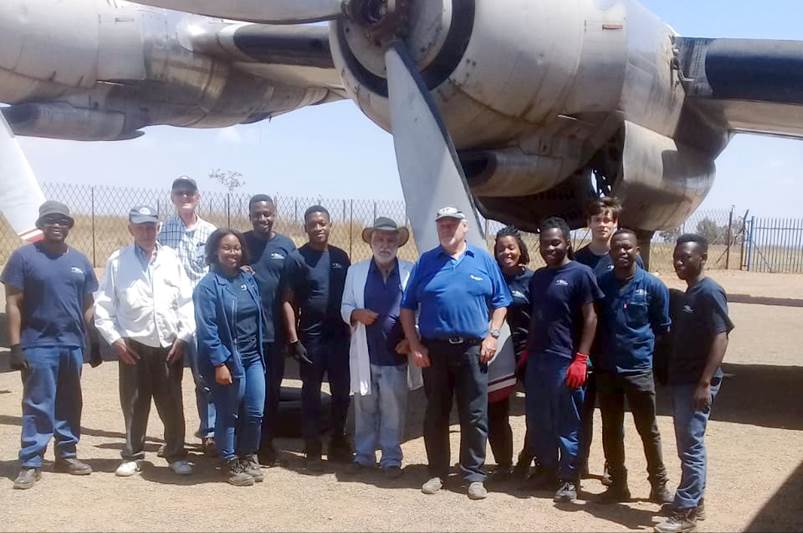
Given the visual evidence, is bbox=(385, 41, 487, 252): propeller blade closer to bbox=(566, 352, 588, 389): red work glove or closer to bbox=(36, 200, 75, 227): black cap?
bbox=(566, 352, 588, 389): red work glove

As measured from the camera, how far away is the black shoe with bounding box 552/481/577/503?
184 inches

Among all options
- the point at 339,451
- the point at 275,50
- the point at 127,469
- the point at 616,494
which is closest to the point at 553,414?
the point at 616,494

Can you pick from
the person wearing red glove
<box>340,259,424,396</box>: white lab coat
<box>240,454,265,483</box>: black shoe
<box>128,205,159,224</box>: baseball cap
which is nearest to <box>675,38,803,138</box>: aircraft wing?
the person wearing red glove

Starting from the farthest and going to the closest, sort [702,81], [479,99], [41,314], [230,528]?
[702,81]
[479,99]
[41,314]
[230,528]

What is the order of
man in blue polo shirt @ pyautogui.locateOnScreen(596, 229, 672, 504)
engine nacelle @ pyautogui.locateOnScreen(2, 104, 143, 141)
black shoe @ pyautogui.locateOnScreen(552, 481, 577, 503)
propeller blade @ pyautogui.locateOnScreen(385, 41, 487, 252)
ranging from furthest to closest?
engine nacelle @ pyautogui.locateOnScreen(2, 104, 143, 141), propeller blade @ pyautogui.locateOnScreen(385, 41, 487, 252), black shoe @ pyautogui.locateOnScreen(552, 481, 577, 503), man in blue polo shirt @ pyautogui.locateOnScreen(596, 229, 672, 504)

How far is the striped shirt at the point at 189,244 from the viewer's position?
5.81m

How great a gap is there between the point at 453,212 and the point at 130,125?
5969 millimetres

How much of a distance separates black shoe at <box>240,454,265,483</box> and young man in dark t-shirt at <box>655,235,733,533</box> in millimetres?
2271

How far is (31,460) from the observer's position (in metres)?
4.86

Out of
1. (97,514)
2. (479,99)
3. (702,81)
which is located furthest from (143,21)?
(97,514)

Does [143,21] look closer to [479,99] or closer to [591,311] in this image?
[479,99]

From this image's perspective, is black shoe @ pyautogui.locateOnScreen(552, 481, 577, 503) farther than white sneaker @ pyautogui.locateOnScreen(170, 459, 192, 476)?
No

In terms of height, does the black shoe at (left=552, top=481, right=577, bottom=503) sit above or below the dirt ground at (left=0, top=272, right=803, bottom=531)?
above

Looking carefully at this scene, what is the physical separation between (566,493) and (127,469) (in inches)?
102
